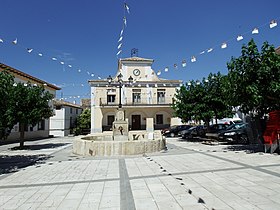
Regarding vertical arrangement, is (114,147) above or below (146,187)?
above

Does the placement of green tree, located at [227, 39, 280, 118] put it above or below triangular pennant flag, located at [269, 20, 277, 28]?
below

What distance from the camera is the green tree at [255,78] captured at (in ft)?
31.7

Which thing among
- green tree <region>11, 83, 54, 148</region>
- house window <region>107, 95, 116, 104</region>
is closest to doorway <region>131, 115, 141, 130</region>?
house window <region>107, 95, 116, 104</region>

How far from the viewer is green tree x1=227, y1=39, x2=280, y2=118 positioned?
9.66 m

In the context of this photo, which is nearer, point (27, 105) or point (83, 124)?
point (27, 105)

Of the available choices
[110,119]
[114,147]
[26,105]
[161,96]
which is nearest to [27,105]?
[26,105]

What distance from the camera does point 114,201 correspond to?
452cm

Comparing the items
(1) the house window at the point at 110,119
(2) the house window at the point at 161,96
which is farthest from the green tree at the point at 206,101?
(1) the house window at the point at 110,119

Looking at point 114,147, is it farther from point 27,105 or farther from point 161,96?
point 161,96

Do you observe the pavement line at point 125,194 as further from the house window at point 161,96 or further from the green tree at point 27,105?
the house window at point 161,96

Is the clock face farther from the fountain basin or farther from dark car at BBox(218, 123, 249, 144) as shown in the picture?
the fountain basin

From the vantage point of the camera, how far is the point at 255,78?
10164 mm

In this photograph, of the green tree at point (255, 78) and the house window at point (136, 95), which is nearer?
the green tree at point (255, 78)

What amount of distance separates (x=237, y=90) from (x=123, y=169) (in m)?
6.66
